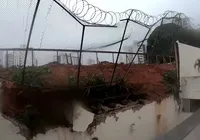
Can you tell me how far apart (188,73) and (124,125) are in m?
3.83

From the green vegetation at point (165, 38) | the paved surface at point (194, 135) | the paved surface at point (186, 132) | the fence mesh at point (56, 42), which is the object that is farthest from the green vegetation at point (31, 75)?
the green vegetation at point (165, 38)

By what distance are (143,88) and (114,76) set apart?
1.19 metres

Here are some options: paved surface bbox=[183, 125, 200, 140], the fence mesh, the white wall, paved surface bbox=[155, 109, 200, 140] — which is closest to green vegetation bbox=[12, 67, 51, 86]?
the fence mesh

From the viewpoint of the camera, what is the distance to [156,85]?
799 cm

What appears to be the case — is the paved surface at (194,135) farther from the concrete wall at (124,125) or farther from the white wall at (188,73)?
the white wall at (188,73)

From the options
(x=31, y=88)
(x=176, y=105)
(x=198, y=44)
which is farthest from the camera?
→ (x=198, y=44)

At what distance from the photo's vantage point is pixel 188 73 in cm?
941

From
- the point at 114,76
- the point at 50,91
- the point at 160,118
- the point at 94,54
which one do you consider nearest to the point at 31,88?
the point at 50,91

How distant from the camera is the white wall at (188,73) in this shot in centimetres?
893

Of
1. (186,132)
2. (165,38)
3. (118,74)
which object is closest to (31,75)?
(118,74)

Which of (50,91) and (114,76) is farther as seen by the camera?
(114,76)

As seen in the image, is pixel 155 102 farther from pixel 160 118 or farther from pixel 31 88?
pixel 31 88

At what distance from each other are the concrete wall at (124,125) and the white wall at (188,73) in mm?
780

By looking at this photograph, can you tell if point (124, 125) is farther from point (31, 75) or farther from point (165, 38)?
point (165, 38)
